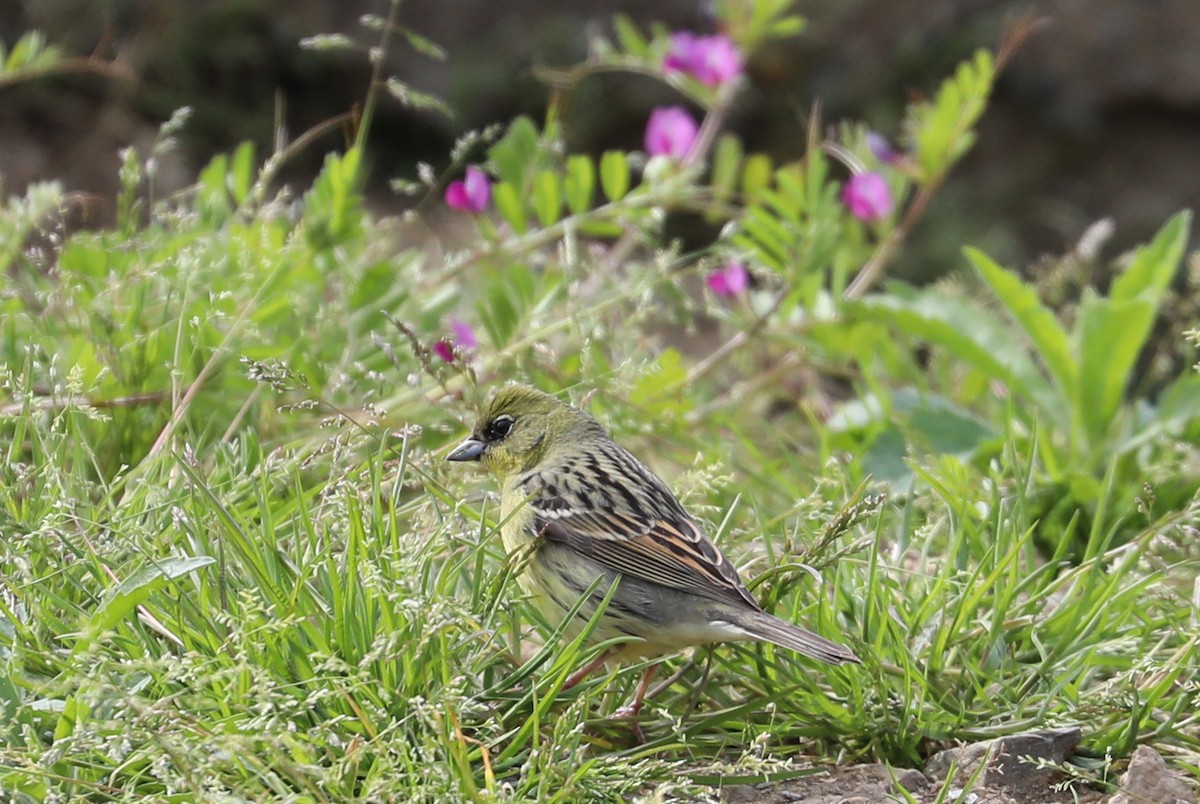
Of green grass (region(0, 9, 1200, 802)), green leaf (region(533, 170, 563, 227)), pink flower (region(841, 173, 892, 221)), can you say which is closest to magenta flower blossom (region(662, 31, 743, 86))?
green grass (region(0, 9, 1200, 802))

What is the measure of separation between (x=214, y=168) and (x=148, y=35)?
355 centimetres

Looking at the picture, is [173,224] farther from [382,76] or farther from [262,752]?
[382,76]

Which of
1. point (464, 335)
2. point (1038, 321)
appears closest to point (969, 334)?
point (1038, 321)

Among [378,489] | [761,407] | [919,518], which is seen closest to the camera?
[378,489]

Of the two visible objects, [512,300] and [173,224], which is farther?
[512,300]

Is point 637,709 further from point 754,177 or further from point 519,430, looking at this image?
point 754,177

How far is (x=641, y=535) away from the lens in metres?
3.55

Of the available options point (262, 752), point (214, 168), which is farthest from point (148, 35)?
point (262, 752)

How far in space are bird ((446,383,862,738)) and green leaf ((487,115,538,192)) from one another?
1500mm

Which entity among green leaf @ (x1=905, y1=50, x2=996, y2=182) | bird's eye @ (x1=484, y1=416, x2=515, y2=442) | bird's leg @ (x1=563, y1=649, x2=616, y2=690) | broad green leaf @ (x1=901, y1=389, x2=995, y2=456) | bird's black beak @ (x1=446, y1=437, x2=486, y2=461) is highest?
green leaf @ (x1=905, y1=50, x2=996, y2=182)

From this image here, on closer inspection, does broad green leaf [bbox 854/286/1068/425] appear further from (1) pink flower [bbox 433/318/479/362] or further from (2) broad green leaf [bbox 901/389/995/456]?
(1) pink flower [bbox 433/318/479/362]

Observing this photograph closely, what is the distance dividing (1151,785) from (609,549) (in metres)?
1.28

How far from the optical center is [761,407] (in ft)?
20.8

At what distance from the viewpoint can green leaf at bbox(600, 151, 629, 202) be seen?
5.32 meters
